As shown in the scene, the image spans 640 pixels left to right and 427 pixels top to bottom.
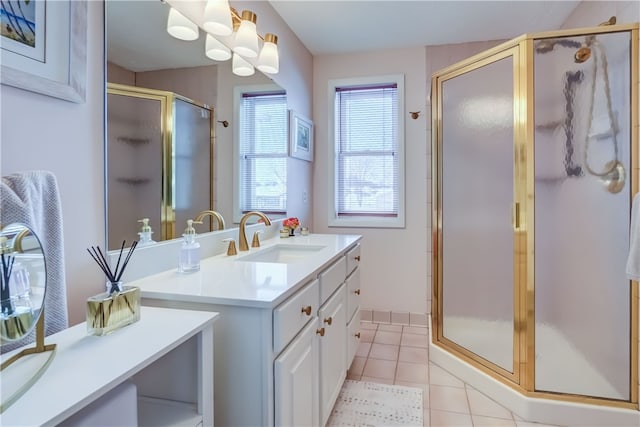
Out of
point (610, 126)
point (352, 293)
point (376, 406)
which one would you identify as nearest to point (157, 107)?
point (352, 293)

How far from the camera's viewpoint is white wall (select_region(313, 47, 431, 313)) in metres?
3.08

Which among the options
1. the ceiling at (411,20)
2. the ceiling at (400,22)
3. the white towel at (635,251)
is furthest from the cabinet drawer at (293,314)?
the ceiling at (411,20)

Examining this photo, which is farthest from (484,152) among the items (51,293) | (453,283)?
(51,293)

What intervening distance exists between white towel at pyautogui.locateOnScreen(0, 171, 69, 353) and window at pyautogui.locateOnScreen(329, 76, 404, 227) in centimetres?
250

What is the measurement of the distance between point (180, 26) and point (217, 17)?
0.57 ft

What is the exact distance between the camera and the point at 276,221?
251 cm

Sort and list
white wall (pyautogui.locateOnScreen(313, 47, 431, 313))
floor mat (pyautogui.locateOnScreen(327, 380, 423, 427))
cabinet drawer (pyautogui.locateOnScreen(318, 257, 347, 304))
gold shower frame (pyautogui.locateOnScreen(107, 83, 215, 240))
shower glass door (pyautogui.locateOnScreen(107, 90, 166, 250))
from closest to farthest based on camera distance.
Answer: shower glass door (pyautogui.locateOnScreen(107, 90, 166, 250)) → gold shower frame (pyautogui.locateOnScreen(107, 83, 215, 240)) → cabinet drawer (pyautogui.locateOnScreen(318, 257, 347, 304)) → floor mat (pyautogui.locateOnScreen(327, 380, 423, 427)) → white wall (pyautogui.locateOnScreen(313, 47, 431, 313))

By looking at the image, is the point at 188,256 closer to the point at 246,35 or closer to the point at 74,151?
the point at 74,151

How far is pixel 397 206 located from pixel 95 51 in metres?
2.49

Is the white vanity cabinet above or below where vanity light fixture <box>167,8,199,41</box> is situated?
below

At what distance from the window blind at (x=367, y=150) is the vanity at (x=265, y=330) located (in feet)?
5.33

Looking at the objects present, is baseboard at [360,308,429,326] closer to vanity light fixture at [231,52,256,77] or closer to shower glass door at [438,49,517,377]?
shower glass door at [438,49,517,377]

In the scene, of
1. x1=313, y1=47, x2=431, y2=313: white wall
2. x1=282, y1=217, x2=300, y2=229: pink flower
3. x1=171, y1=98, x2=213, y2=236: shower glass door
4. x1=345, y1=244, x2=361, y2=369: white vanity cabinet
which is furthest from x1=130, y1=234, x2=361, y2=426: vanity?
x1=313, y1=47, x2=431, y2=313: white wall

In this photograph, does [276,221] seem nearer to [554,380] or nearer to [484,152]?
[484,152]
